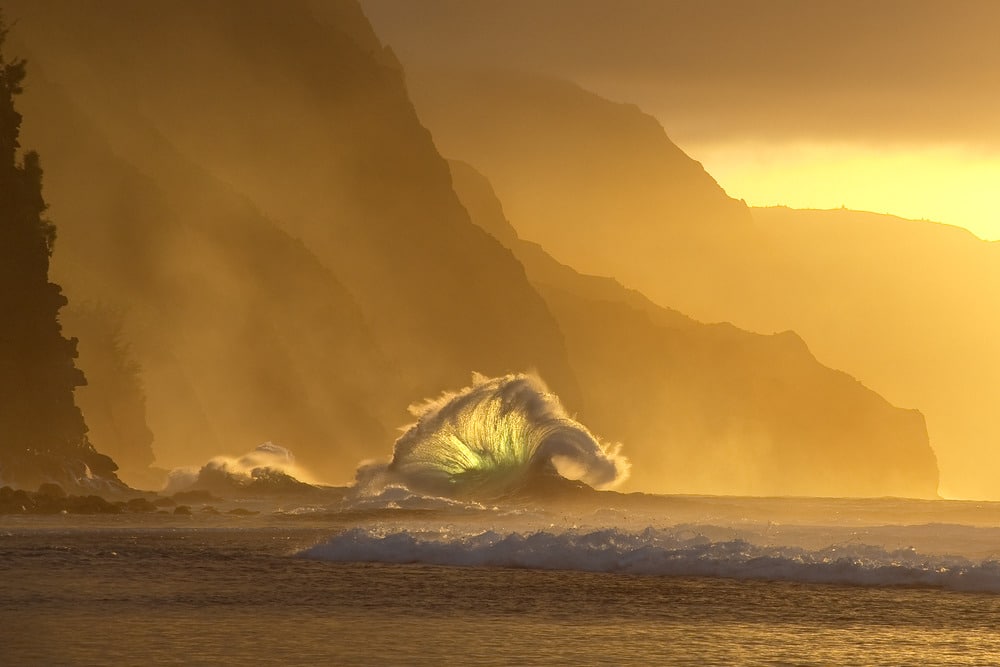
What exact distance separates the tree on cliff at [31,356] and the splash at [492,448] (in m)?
12.0

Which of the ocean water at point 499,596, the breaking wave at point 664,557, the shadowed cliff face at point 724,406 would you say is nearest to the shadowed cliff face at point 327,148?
the shadowed cliff face at point 724,406

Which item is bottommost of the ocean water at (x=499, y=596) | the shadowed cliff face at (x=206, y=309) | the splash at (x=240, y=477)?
the ocean water at (x=499, y=596)

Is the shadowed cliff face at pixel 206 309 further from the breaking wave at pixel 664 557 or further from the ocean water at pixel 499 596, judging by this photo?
the breaking wave at pixel 664 557

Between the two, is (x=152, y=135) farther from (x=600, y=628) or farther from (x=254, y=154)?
(x=600, y=628)

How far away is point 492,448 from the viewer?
203 feet

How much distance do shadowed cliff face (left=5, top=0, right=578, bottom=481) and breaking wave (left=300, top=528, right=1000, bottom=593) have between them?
81.5 meters

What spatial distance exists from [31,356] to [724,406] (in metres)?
121

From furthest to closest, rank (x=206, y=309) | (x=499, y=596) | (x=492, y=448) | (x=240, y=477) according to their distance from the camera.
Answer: (x=206, y=309) → (x=240, y=477) → (x=492, y=448) → (x=499, y=596)

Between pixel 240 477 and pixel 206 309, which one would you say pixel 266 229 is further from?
pixel 240 477

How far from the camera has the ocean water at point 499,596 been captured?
60.4 feet

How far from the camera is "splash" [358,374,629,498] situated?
6031 cm

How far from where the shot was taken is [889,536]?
3447 centimetres

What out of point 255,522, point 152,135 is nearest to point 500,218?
point 152,135

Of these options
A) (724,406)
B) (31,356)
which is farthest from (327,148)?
(31,356)
